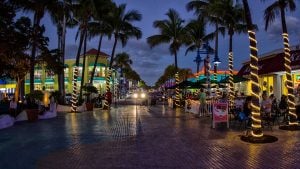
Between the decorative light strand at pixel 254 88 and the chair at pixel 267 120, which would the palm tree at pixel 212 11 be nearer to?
the chair at pixel 267 120

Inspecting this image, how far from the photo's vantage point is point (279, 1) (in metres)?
18.0

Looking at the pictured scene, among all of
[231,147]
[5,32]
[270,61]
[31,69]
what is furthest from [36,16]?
[231,147]

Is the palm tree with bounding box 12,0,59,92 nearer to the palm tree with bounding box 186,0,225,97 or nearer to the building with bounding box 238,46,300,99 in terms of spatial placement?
the palm tree with bounding box 186,0,225,97

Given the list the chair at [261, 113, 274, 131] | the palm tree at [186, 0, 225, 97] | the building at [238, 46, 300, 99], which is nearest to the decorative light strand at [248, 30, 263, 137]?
the chair at [261, 113, 274, 131]

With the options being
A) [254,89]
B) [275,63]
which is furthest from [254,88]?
[275,63]

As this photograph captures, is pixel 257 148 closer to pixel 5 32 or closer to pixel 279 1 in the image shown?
pixel 279 1

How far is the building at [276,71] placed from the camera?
84.7 ft

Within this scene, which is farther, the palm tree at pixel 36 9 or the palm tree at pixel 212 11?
the palm tree at pixel 212 11

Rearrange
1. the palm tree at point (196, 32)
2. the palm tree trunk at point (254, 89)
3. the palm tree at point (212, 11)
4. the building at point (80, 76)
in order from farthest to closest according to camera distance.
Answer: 1. the building at point (80, 76)
2. the palm tree at point (196, 32)
3. the palm tree at point (212, 11)
4. the palm tree trunk at point (254, 89)

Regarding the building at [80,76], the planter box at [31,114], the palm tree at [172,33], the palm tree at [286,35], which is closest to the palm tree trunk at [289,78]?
the palm tree at [286,35]

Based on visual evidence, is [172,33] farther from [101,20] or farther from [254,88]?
[254,88]

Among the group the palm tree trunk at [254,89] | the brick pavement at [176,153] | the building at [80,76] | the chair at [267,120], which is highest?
the building at [80,76]

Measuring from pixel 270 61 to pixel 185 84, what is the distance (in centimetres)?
702

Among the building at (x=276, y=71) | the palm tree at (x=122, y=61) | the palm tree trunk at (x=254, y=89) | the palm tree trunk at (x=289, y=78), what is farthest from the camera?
the palm tree at (x=122, y=61)
